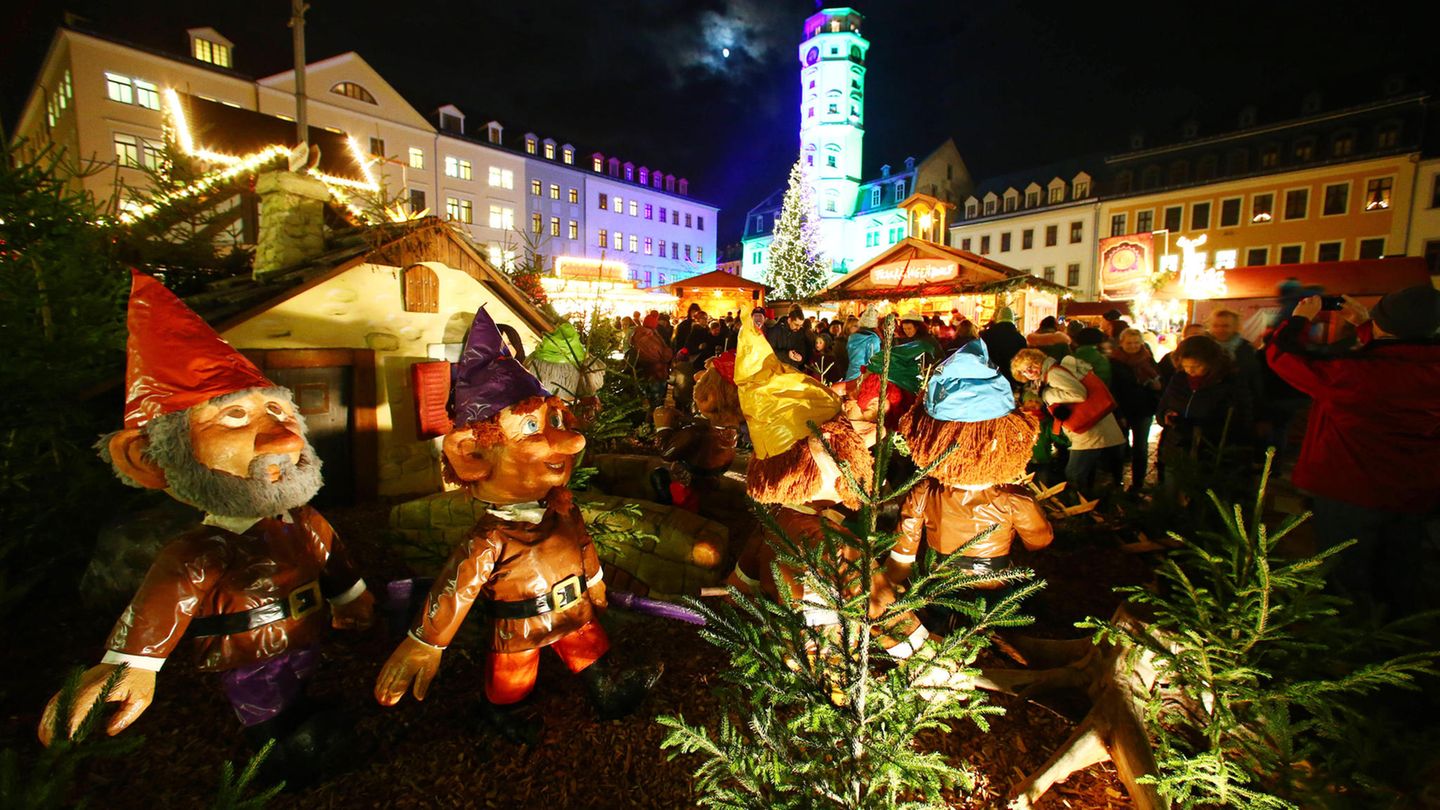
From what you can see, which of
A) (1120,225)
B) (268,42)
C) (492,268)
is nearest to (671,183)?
(268,42)

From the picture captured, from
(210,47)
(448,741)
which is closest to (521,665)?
(448,741)

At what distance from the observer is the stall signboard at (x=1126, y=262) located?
41.2 ft

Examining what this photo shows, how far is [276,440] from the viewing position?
92.7 inches

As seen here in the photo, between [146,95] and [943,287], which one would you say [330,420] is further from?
[146,95]

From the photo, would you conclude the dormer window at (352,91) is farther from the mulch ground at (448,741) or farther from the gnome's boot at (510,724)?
the gnome's boot at (510,724)

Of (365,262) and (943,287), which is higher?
(943,287)

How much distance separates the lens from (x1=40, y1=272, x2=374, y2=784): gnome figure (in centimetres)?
221

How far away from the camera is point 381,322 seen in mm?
5512

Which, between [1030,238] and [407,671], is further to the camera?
[1030,238]

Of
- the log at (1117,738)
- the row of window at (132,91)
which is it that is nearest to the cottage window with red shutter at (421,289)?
the log at (1117,738)

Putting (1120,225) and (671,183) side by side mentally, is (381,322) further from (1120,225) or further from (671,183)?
(671,183)

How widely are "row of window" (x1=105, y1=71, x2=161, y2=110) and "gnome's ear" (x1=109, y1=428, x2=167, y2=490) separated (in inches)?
1062

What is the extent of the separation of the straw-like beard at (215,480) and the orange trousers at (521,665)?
1.11 meters

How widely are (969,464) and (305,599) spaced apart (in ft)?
10.1
